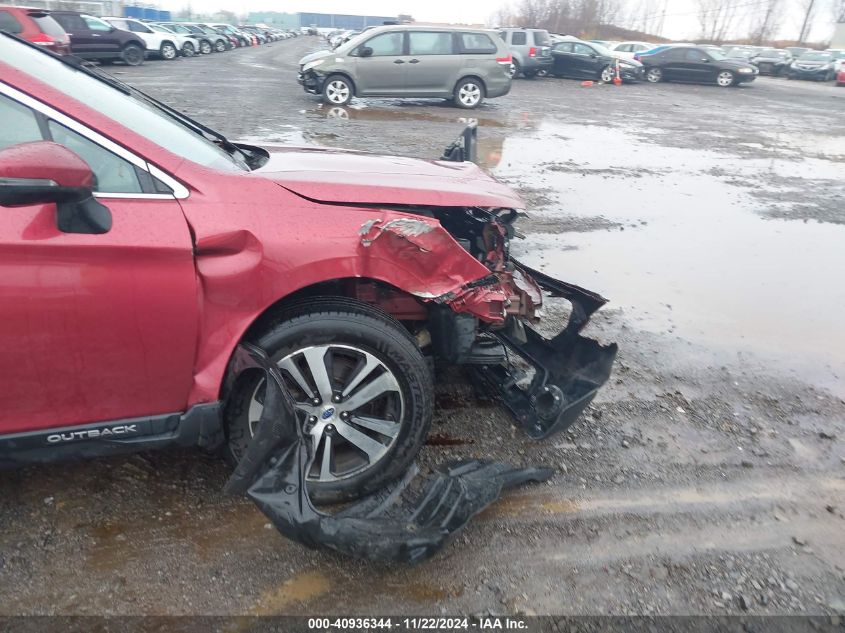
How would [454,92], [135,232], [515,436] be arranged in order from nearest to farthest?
[135,232] < [515,436] < [454,92]

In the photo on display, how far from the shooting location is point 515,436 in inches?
123

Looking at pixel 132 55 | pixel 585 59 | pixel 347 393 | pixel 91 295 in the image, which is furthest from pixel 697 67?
pixel 91 295

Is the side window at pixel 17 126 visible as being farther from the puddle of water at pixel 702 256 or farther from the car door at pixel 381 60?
the car door at pixel 381 60

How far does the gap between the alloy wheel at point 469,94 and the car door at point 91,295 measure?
13977mm

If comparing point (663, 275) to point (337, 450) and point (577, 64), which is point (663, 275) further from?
point (577, 64)

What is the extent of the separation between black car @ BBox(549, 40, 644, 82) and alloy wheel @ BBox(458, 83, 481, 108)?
10780mm

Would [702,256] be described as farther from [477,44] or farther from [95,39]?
[95,39]

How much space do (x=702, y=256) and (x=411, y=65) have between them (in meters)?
10.4

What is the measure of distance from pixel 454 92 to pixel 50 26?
9.13 m

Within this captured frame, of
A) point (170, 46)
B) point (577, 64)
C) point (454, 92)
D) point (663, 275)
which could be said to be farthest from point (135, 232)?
point (170, 46)

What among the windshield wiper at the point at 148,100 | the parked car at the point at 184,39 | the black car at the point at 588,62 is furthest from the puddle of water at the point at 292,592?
the parked car at the point at 184,39

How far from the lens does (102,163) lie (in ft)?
6.95

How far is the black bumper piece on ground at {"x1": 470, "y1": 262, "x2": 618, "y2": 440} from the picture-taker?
2912 mm

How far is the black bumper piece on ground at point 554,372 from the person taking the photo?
2.91 metres
